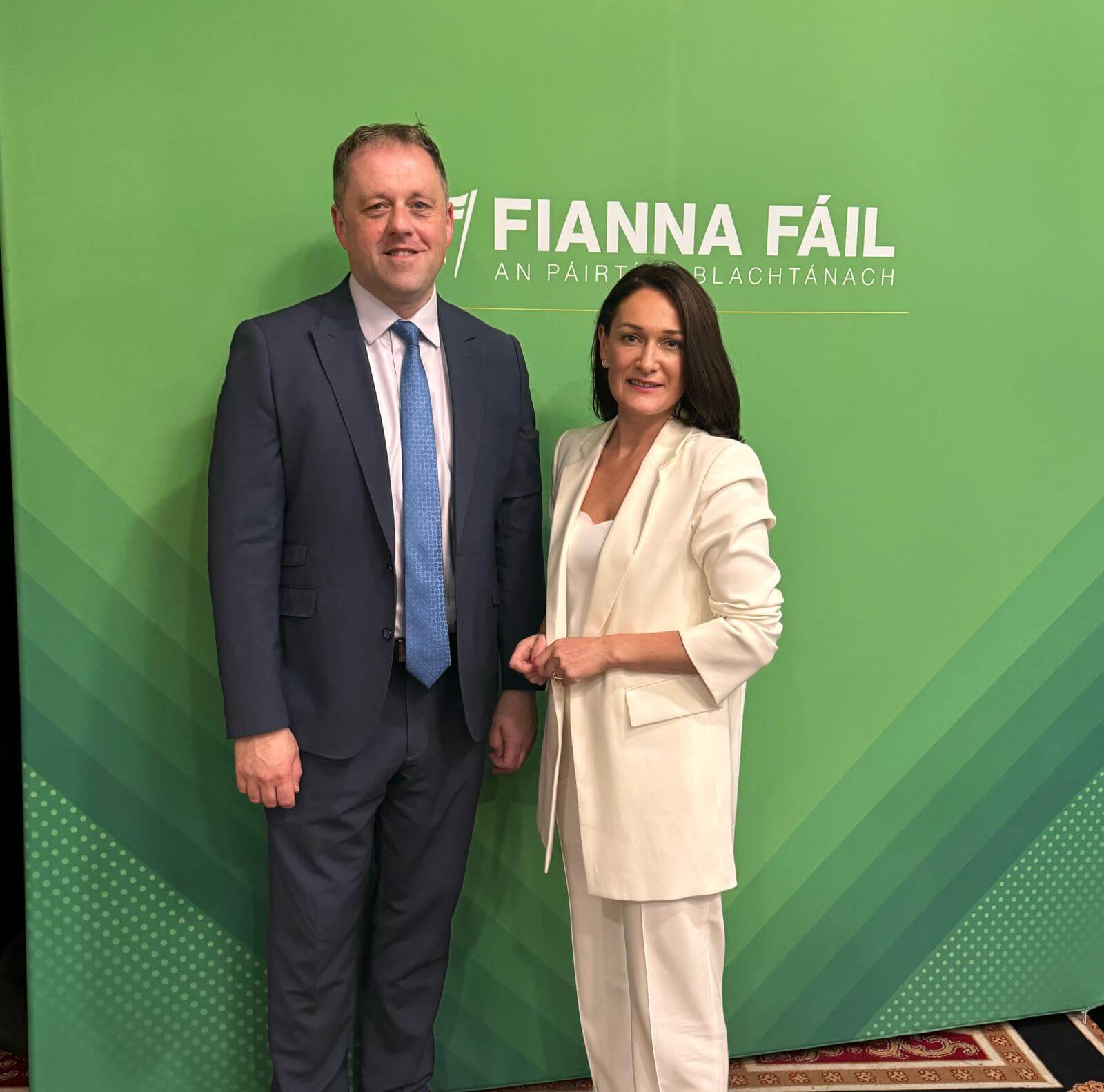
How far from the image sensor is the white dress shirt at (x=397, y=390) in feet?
6.77

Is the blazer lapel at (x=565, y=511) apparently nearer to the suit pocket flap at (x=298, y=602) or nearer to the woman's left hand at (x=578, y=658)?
the woman's left hand at (x=578, y=658)

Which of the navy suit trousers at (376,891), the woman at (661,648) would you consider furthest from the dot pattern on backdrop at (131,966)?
the woman at (661,648)

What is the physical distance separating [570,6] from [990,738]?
201cm

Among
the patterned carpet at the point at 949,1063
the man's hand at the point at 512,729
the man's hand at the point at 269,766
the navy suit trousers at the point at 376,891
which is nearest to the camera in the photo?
the man's hand at the point at 269,766

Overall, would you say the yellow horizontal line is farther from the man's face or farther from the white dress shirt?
the man's face

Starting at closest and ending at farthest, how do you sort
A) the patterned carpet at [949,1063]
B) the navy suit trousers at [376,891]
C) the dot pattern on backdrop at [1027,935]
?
the navy suit trousers at [376,891]
the patterned carpet at [949,1063]
the dot pattern on backdrop at [1027,935]

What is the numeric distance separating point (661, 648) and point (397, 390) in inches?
27.8

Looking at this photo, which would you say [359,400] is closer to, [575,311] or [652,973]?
[575,311]

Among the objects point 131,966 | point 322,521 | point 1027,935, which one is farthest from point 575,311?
Answer: point 1027,935

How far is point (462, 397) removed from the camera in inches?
83.0

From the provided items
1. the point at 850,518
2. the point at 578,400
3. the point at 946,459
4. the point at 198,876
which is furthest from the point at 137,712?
the point at 946,459

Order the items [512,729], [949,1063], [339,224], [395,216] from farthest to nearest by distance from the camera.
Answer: [949,1063] < [512,729] < [339,224] < [395,216]

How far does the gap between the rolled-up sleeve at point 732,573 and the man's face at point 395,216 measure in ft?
2.17

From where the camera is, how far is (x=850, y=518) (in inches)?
101
